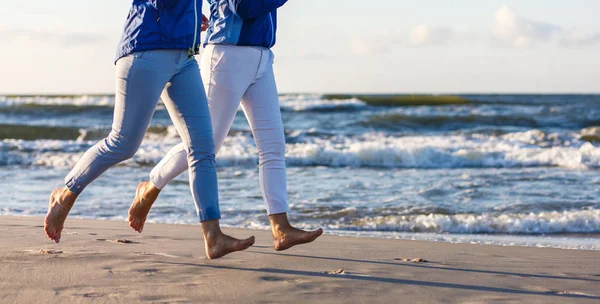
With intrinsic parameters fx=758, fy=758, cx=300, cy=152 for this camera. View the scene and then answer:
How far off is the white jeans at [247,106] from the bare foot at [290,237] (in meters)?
0.10

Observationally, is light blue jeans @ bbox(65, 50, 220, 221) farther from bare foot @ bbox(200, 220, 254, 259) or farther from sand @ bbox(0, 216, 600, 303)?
sand @ bbox(0, 216, 600, 303)

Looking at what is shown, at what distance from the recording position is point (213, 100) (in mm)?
3658

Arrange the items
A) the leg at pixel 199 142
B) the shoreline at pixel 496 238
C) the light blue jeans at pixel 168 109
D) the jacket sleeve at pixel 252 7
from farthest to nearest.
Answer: the shoreline at pixel 496 238
the jacket sleeve at pixel 252 7
the leg at pixel 199 142
the light blue jeans at pixel 168 109

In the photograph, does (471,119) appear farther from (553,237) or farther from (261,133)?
(261,133)

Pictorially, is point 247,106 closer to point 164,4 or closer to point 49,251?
point 164,4

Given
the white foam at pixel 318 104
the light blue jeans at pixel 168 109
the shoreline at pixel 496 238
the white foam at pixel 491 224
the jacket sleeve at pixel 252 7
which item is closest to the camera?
the light blue jeans at pixel 168 109

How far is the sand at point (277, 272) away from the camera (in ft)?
9.20

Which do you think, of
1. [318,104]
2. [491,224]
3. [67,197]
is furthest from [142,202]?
[318,104]

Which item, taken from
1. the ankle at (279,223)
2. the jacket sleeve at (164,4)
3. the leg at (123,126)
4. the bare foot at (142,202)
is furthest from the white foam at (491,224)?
the jacket sleeve at (164,4)

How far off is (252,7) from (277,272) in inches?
48.6

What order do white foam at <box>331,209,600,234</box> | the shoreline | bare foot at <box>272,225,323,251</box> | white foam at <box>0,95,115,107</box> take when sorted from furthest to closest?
white foam at <box>0,95,115,107</box> → white foam at <box>331,209,600,234</box> → the shoreline → bare foot at <box>272,225,323,251</box>

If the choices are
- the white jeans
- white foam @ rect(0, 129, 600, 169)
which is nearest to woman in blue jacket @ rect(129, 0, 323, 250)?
the white jeans

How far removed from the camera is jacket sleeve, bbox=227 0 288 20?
11.6 feet

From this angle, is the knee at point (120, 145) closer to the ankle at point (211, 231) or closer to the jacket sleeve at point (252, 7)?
the ankle at point (211, 231)
